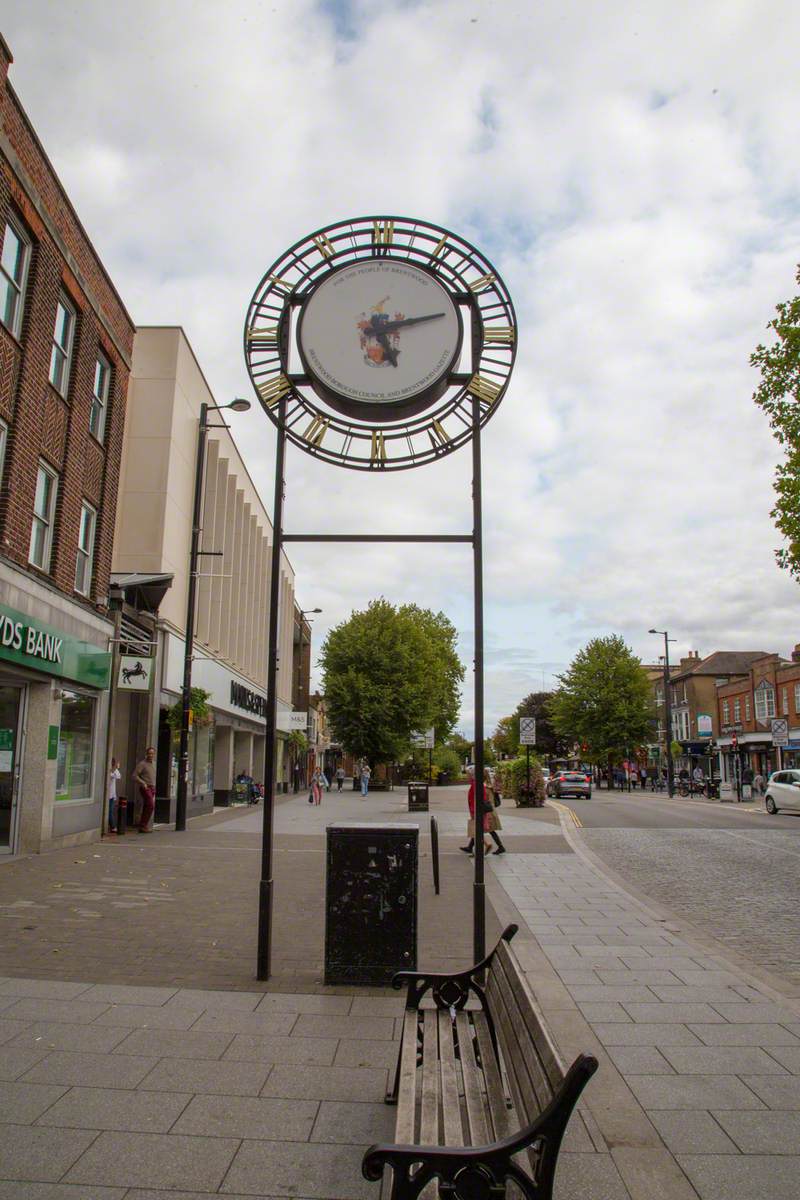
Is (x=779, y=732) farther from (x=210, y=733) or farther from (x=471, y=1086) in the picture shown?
→ (x=471, y=1086)

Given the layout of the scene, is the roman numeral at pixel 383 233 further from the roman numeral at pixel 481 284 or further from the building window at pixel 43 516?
the building window at pixel 43 516

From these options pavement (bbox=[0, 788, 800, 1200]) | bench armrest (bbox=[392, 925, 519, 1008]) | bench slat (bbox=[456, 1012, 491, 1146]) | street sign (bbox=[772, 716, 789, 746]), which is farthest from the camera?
street sign (bbox=[772, 716, 789, 746])

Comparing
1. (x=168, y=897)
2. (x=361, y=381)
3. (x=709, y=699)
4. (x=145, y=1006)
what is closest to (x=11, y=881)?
(x=168, y=897)

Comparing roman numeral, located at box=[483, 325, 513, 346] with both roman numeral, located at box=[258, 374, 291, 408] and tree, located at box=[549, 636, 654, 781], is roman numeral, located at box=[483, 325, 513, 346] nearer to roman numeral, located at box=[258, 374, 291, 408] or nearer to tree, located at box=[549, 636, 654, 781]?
roman numeral, located at box=[258, 374, 291, 408]

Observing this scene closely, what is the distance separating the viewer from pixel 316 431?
6965 millimetres

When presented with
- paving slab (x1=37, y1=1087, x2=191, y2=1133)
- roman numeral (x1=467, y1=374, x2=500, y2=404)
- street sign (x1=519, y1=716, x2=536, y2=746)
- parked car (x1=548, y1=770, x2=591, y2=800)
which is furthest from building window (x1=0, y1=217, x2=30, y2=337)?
parked car (x1=548, y1=770, x2=591, y2=800)

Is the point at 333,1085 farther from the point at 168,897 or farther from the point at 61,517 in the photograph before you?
the point at 61,517

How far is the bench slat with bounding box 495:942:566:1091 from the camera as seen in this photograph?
2.70 meters

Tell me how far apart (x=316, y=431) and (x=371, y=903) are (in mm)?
3512

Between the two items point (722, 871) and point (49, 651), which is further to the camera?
point (722, 871)

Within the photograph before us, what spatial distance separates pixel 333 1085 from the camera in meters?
4.40

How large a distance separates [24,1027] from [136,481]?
19.9m

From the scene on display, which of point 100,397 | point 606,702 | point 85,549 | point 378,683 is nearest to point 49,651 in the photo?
point 85,549

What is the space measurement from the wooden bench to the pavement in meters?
0.45
